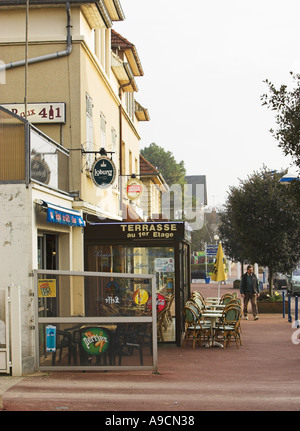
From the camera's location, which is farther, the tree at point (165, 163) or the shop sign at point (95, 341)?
the tree at point (165, 163)

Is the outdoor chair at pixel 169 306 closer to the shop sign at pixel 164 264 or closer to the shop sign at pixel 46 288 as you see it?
the shop sign at pixel 164 264

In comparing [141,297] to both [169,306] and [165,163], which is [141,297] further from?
[165,163]

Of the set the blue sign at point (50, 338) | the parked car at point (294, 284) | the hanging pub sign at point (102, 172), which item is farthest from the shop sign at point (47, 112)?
the parked car at point (294, 284)

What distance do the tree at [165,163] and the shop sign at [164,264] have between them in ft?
287

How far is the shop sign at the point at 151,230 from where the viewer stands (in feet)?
50.1

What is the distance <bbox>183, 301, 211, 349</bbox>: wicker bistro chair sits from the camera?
15406 mm

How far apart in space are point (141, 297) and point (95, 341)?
1168 millimetres

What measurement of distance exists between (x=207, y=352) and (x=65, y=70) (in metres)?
7.24

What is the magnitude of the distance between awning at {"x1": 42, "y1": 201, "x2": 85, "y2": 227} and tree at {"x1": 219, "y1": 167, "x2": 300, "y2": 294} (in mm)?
12139

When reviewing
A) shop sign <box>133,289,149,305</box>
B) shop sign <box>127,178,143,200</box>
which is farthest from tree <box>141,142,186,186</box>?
shop sign <box>133,289,149,305</box>

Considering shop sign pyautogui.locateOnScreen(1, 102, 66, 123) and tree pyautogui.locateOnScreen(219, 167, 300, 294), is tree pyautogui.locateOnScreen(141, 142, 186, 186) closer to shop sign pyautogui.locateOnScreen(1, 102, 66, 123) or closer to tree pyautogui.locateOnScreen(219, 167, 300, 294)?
tree pyautogui.locateOnScreen(219, 167, 300, 294)

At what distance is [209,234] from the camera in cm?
8288

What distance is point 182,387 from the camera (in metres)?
9.95

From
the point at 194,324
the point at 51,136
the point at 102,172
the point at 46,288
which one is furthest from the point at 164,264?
the point at 46,288
